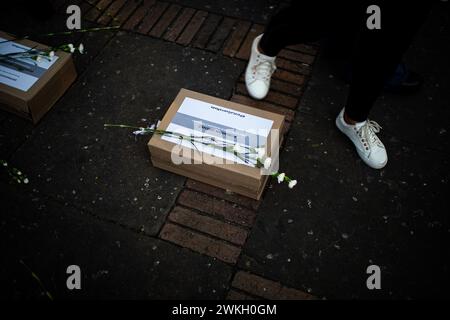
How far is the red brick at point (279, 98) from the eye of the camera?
2240mm

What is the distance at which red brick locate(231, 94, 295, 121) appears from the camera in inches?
86.7

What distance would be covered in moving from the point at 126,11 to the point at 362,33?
1.75 meters

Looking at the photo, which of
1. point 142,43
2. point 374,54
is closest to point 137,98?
point 142,43

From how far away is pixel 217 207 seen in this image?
188cm

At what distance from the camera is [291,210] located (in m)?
1.87

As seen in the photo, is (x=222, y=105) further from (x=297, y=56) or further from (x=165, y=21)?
(x=165, y=21)

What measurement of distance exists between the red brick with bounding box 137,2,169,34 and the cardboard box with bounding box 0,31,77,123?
61 cm

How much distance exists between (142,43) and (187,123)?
0.96 metres

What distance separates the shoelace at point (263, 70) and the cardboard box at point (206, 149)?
34cm

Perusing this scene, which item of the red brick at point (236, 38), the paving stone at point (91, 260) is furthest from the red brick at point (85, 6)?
the paving stone at point (91, 260)

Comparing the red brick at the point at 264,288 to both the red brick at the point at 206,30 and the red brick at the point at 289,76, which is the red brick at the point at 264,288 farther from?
the red brick at the point at 206,30

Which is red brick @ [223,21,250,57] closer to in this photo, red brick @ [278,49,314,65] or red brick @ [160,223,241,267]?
red brick @ [278,49,314,65]

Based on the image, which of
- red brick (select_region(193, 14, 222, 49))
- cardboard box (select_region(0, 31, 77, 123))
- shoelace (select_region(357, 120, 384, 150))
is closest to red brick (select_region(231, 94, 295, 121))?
shoelace (select_region(357, 120, 384, 150))

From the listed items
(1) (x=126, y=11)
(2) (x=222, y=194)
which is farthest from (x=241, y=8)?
(2) (x=222, y=194)
